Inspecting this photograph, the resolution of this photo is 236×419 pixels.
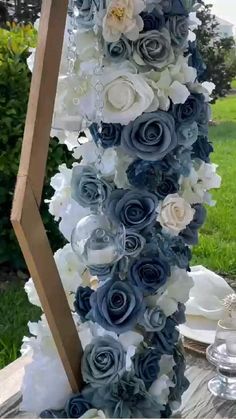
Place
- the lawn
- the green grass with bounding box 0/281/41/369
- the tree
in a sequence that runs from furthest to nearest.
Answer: the tree
the lawn
the green grass with bounding box 0/281/41/369

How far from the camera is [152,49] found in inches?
35.0

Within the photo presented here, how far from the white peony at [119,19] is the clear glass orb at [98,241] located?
23cm

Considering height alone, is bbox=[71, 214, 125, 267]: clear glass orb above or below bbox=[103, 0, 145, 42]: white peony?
below

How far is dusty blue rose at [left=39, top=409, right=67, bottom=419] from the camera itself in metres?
0.93

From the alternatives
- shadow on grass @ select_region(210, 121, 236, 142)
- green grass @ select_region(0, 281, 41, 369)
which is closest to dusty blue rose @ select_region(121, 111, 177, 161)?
green grass @ select_region(0, 281, 41, 369)

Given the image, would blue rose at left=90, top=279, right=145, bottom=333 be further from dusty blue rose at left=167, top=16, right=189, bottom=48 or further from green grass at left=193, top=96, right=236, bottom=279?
green grass at left=193, top=96, right=236, bottom=279

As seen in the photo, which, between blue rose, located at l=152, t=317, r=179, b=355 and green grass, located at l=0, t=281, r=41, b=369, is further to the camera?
green grass, located at l=0, t=281, r=41, b=369

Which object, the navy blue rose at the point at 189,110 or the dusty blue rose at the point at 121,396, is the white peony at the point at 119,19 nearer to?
the navy blue rose at the point at 189,110

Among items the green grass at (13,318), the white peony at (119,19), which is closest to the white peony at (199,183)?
the white peony at (119,19)

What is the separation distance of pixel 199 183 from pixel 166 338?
0.23 metres

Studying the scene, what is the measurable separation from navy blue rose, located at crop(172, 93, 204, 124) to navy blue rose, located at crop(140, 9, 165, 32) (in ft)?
0.34

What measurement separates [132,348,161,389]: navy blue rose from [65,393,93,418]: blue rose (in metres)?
0.08

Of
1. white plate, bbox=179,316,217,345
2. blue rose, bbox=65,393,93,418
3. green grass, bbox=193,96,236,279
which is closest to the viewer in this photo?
blue rose, bbox=65,393,93,418

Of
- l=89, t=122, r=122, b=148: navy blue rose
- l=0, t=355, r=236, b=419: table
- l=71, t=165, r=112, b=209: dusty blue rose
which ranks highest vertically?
l=89, t=122, r=122, b=148: navy blue rose
